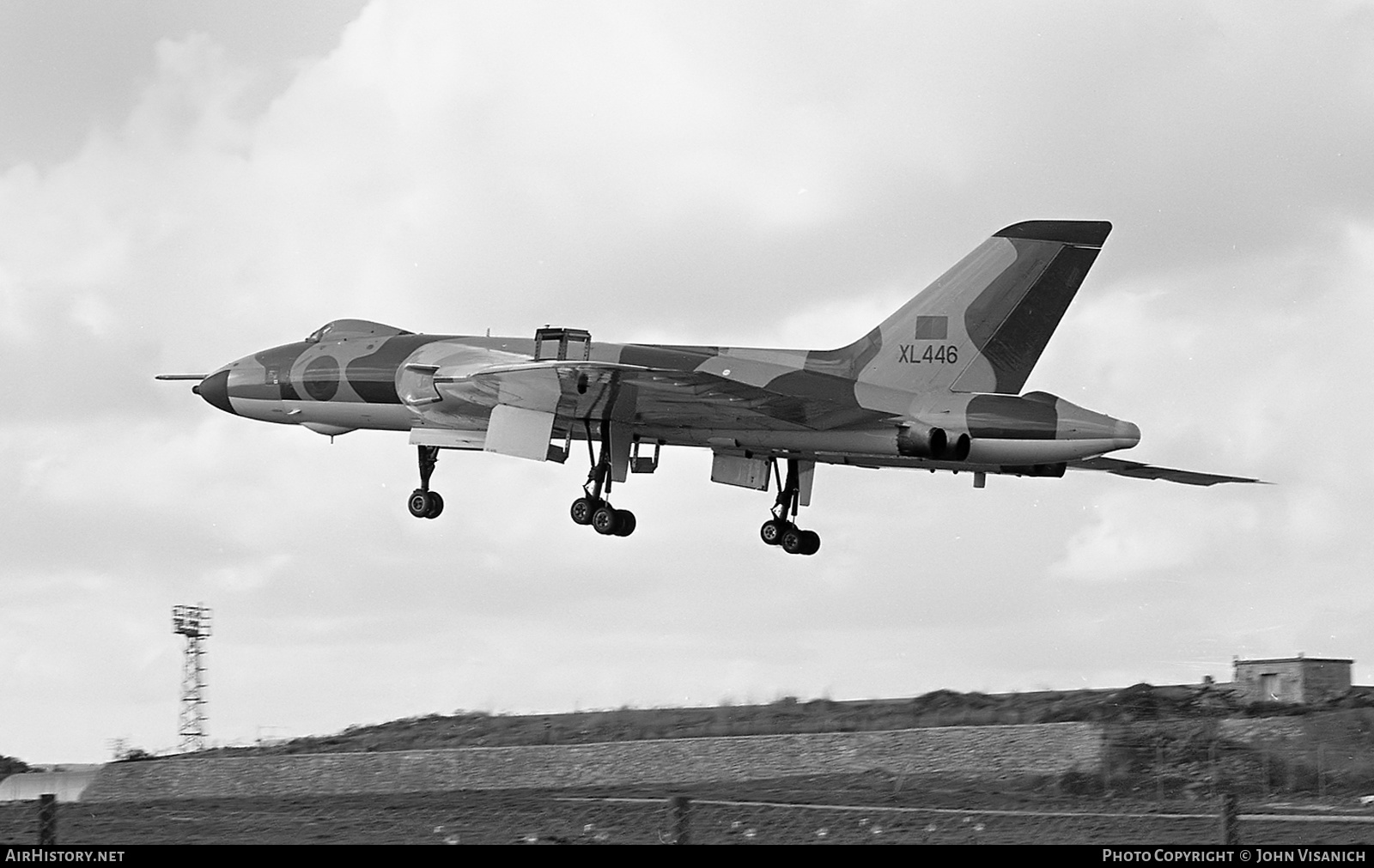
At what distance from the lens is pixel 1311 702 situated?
97.8 feet

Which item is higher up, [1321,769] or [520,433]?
[520,433]

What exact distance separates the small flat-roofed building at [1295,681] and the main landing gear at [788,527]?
889cm

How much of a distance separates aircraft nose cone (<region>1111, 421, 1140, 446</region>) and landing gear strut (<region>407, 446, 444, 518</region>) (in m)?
14.4

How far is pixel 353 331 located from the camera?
1494 inches

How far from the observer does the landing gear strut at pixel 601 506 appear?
3475 cm

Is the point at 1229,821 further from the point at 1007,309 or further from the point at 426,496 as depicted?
the point at 426,496

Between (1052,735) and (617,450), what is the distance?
12434 mm

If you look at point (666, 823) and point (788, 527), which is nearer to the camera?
point (666, 823)

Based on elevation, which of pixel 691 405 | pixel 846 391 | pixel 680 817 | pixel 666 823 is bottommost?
pixel 666 823

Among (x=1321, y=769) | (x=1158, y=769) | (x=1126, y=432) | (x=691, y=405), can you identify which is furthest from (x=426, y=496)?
(x=1321, y=769)

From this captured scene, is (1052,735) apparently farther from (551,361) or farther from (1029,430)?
(551,361)

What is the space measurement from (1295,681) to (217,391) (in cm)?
2361
